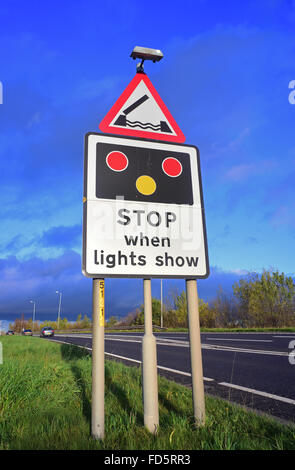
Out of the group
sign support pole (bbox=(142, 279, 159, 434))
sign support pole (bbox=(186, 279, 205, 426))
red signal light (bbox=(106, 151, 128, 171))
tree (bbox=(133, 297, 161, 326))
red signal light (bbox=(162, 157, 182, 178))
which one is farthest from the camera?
tree (bbox=(133, 297, 161, 326))

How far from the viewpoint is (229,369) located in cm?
722

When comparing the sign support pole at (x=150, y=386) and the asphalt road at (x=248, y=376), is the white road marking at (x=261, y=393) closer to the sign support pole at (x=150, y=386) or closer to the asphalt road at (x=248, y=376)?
the asphalt road at (x=248, y=376)

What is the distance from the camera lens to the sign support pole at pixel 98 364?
2363 millimetres

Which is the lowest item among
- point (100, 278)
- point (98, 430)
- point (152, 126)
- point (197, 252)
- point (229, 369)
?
point (229, 369)

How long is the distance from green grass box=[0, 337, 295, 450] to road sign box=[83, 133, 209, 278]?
1.20 m

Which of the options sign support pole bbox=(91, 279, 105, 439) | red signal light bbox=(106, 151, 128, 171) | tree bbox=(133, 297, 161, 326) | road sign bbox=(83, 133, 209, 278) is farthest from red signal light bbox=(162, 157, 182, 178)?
tree bbox=(133, 297, 161, 326)

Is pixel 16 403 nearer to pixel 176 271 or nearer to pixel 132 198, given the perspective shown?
pixel 176 271

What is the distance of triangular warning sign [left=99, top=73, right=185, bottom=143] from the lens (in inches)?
116

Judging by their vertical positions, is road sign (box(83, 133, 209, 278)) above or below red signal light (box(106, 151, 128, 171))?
below

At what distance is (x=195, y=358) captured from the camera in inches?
102

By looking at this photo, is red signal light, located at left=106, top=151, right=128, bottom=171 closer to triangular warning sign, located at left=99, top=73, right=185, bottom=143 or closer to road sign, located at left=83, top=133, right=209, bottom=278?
road sign, located at left=83, top=133, right=209, bottom=278

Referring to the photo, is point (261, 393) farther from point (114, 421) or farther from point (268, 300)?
point (268, 300)

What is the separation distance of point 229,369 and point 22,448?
5.87 meters

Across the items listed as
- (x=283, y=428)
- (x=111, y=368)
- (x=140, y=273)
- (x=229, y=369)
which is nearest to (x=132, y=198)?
(x=140, y=273)
